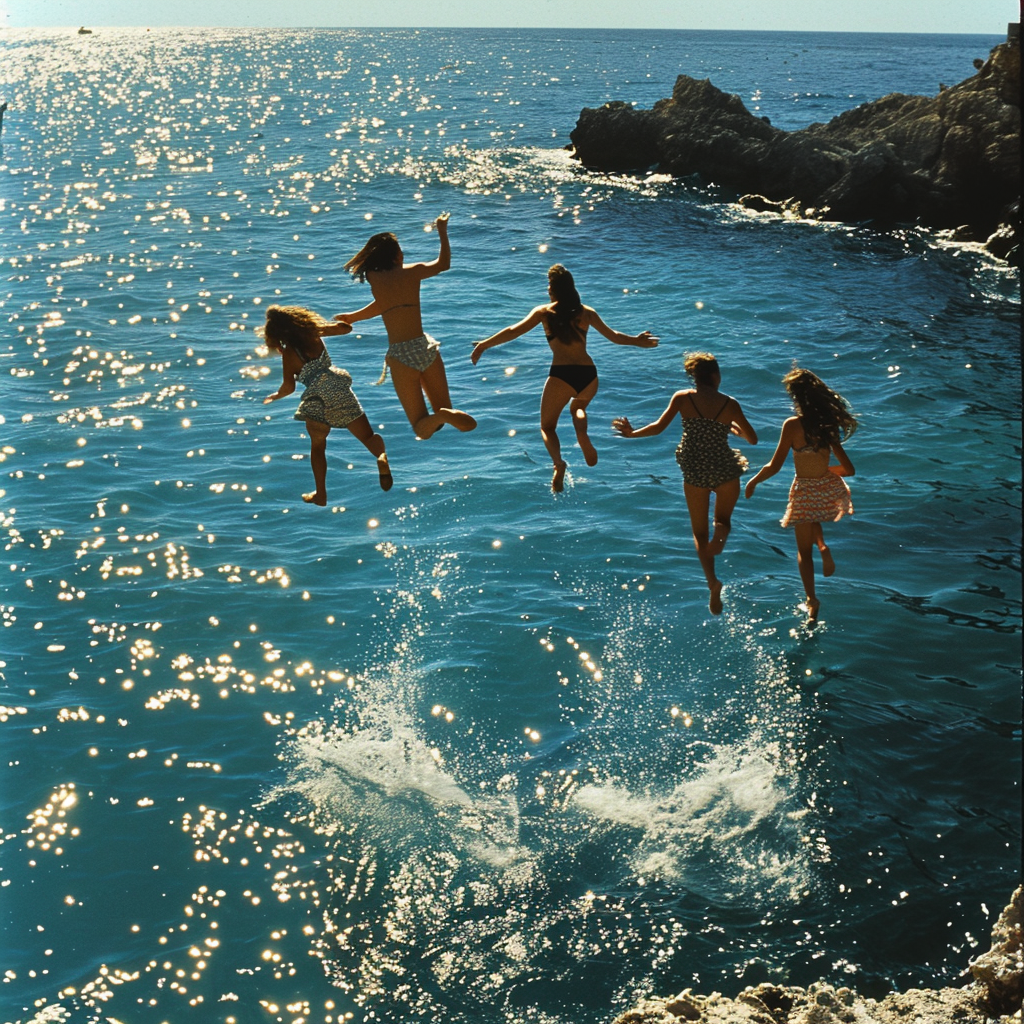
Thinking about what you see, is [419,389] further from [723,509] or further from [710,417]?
[723,509]

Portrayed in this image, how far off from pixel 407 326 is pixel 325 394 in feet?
3.80

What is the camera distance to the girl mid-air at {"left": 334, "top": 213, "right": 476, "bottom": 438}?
11031 millimetres

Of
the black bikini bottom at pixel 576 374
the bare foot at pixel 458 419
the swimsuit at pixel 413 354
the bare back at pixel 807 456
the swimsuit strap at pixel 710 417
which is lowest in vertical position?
the bare back at pixel 807 456

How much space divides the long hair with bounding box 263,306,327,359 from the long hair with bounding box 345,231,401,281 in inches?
26.3

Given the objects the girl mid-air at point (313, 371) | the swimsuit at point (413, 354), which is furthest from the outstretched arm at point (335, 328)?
the swimsuit at point (413, 354)

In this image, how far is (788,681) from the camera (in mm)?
15453

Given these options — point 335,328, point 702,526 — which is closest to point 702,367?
point 702,526

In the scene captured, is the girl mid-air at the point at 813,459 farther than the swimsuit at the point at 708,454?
No

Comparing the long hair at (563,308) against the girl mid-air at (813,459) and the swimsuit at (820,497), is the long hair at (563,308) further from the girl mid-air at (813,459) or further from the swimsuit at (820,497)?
the swimsuit at (820,497)

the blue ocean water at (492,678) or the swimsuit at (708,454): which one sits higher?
the swimsuit at (708,454)

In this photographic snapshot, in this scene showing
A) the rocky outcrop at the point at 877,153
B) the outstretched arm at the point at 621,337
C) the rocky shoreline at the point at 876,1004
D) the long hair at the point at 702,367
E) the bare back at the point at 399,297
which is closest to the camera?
the rocky shoreline at the point at 876,1004

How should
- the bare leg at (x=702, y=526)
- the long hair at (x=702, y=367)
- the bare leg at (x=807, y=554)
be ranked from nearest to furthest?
the long hair at (x=702, y=367), the bare leg at (x=702, y=526), the bare leg at (x=807, y=554)

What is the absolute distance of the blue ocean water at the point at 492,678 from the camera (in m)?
11.5

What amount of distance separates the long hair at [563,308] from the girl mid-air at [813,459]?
2.28 m
